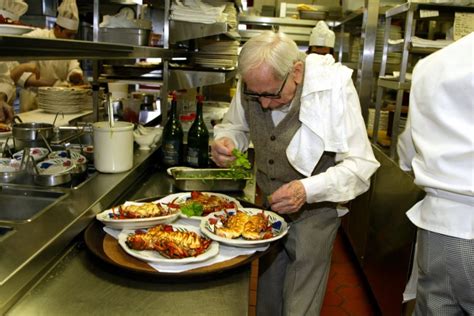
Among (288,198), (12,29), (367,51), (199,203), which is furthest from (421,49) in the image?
(12,29)

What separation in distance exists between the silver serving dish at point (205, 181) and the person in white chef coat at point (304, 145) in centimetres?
15

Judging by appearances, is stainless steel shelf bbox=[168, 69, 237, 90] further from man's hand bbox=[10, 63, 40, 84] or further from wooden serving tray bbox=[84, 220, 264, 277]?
man's hand bbox=[10, 63, 40, 84]

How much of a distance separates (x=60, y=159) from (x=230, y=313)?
106 cm

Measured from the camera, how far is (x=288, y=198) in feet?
5.31

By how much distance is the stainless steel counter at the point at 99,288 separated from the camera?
3.72 ft

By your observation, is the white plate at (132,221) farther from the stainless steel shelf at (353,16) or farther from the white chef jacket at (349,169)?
the stainless steel shelf at (353,16)

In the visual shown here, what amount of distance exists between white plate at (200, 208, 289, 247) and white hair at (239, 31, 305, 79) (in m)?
0.50

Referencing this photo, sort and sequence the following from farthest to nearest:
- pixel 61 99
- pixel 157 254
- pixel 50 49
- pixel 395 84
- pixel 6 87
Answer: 1. pixel 6 87
2. pixel 61 99
3. pixel 395 84
4. pixel 157 254
5. pixel 50 49

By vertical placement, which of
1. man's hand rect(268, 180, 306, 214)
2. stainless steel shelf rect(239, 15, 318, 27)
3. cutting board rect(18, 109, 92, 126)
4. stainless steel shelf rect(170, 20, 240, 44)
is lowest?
man's hand rect(268, 180, 306, 214)

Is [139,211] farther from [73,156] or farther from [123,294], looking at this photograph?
[73,156]

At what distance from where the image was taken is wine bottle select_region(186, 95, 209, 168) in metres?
2.40

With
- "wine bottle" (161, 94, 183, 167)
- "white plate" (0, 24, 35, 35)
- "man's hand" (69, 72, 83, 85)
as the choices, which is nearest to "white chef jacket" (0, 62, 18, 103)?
"man's hand" (69, 72, 83, 85)

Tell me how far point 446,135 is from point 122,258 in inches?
42.4

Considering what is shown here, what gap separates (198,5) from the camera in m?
2.85
